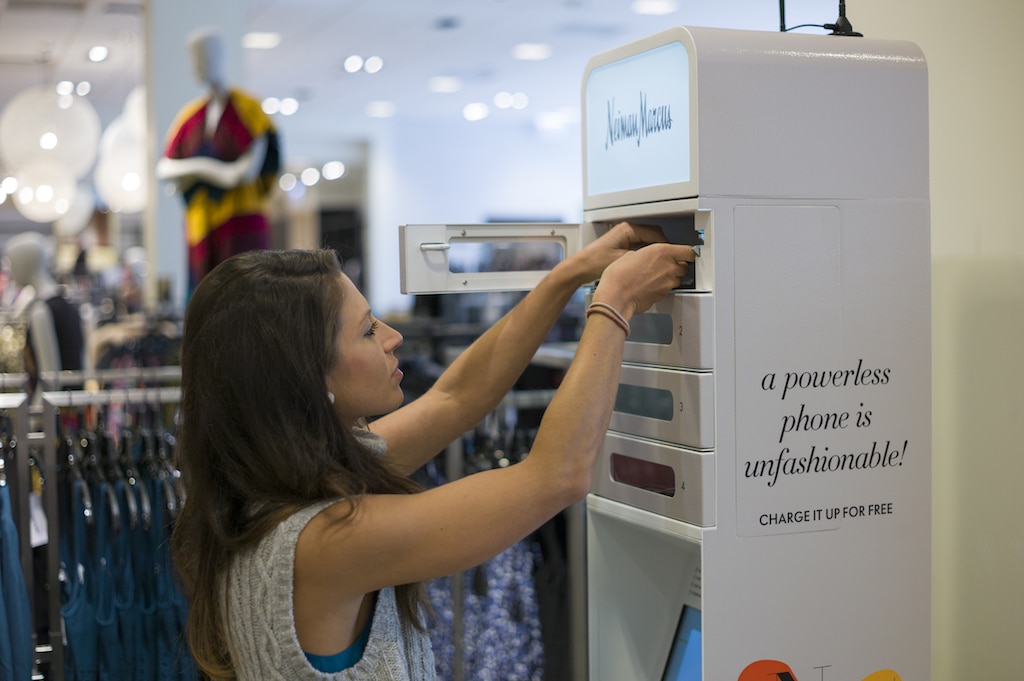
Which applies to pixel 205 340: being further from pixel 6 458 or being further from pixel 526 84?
pixel 526 84

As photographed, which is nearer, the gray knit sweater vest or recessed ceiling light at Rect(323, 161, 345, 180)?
the gray knit sweater vest

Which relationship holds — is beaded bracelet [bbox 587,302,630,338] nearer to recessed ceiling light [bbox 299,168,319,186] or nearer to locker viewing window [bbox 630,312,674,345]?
locker viewing window [bbox 630,312,674,345]

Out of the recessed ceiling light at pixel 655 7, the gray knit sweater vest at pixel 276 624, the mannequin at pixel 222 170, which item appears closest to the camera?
the gray knit sweater vest at pixel 276 624

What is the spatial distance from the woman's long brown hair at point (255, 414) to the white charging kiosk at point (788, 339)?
360 millimetres

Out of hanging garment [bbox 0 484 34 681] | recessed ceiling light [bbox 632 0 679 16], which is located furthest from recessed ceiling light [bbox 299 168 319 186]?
hanging garment [bbox 0 484 34 681]

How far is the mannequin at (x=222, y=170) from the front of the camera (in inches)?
178

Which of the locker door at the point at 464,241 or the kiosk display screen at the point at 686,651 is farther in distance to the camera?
the kiosk display screen at the point at 686,651

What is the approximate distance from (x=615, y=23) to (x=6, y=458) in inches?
289

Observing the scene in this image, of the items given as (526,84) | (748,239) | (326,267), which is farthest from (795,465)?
(526,84)

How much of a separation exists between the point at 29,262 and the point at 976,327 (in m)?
4.39

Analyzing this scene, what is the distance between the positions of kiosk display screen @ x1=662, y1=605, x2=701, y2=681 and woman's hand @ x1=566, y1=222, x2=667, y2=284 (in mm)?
679

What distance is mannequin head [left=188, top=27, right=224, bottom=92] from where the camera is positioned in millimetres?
4707

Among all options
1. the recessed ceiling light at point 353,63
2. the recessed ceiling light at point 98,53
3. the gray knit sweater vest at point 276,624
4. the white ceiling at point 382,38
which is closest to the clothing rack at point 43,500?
the gray knit sweater vest at point 276,624

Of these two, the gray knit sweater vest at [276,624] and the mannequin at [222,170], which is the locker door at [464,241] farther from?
the mannequin at [222,170]
